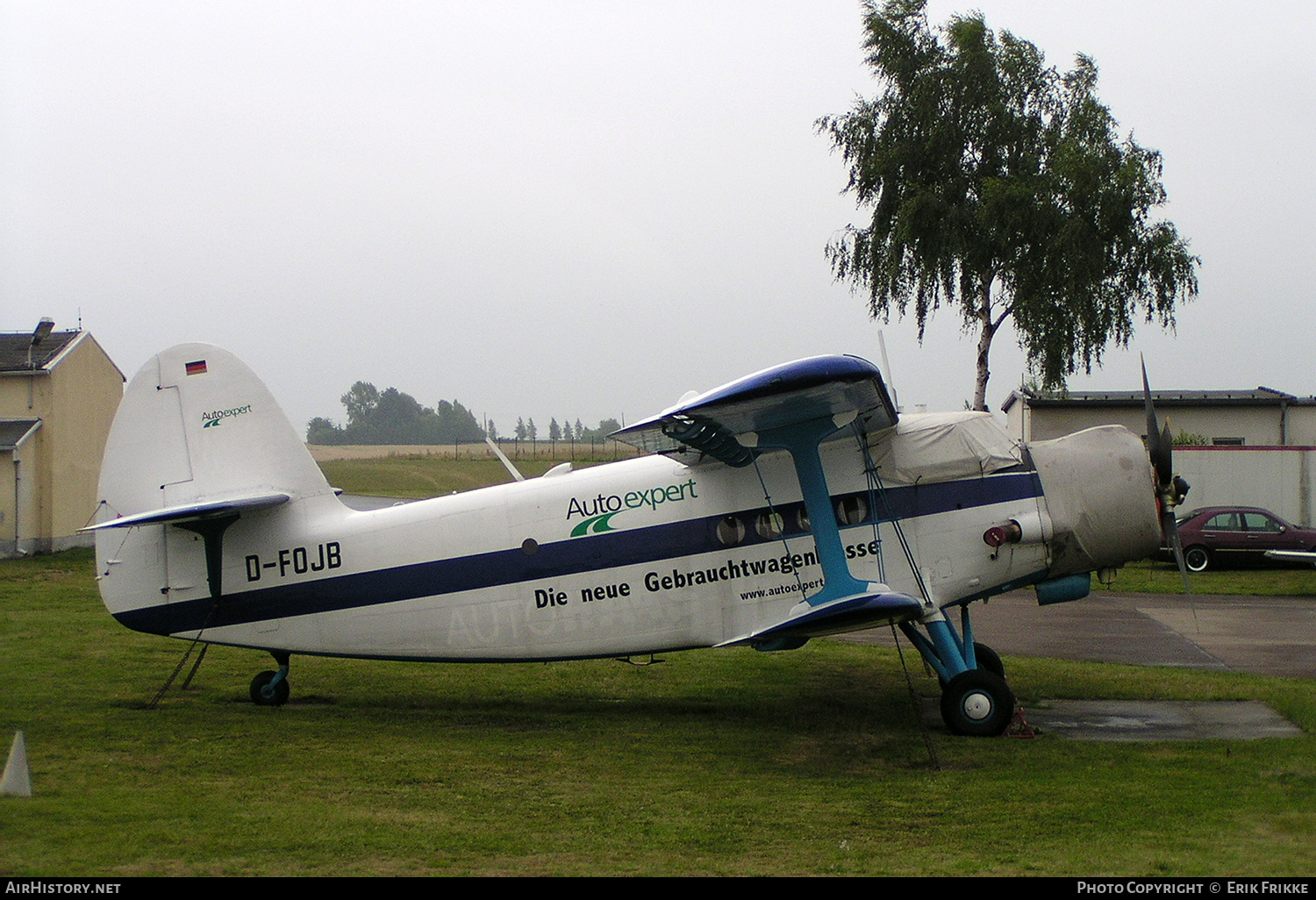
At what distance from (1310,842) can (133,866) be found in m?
6.84

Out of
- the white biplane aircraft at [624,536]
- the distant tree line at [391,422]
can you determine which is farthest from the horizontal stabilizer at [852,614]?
the distant tree line at [391,422]

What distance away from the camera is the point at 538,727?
32.2ft

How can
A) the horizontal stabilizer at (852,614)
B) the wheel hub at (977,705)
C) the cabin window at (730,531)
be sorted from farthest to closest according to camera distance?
1. the cabin window at (730,531)
2. the wheel hub at (977,705)
3. the horizontal stabilizer at (852,614)

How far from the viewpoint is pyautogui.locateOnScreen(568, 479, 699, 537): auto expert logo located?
9.79 metres

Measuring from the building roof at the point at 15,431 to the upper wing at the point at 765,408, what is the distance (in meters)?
22.5

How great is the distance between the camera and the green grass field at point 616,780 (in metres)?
5.81

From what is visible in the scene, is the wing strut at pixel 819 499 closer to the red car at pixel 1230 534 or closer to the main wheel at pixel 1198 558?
the red car at pixel 1230 534

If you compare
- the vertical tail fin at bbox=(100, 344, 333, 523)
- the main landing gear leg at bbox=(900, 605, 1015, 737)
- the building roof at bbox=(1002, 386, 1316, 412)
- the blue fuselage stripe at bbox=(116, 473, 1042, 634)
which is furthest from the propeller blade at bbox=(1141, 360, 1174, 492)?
the building roof at bbox=(1002, 386, 1316, 412)

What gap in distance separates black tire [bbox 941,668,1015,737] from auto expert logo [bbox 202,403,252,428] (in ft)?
25.4

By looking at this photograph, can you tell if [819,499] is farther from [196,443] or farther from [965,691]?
[196,443]

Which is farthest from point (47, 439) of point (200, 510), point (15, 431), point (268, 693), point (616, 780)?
point (616, 780)

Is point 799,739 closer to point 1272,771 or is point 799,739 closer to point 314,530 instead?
point 1272,771

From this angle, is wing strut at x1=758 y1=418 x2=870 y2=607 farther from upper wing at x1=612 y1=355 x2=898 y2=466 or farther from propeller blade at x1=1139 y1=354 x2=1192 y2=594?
propeller blade at x1=1139 y1=354 x2=1192 y2=594
